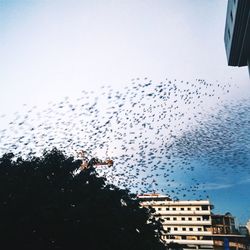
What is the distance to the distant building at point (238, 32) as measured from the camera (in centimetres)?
2494

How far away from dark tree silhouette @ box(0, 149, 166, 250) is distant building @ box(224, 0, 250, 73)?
19075 millimetres

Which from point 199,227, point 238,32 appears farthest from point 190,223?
point 238,32

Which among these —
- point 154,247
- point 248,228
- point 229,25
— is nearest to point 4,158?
point 154,247

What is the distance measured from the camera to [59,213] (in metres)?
13.4

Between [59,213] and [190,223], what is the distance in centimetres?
6491

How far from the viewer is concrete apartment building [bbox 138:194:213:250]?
69.9m

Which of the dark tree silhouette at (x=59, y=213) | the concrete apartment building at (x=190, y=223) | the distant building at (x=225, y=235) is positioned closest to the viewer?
the dark tree silhouette at (x=59, y=213)

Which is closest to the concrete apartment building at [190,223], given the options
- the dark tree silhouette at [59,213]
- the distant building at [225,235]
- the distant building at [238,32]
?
the distant building at [225,235]

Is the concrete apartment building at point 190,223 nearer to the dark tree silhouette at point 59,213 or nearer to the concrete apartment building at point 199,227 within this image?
the concrete apartment building at point 199,227

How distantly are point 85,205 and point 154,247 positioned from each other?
461 cm

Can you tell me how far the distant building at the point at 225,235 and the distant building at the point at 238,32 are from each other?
4751 cm

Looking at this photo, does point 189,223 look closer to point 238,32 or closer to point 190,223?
point 190,223

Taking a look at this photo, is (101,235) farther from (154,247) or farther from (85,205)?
(154,247)

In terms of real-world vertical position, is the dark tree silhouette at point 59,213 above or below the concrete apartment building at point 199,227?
below
